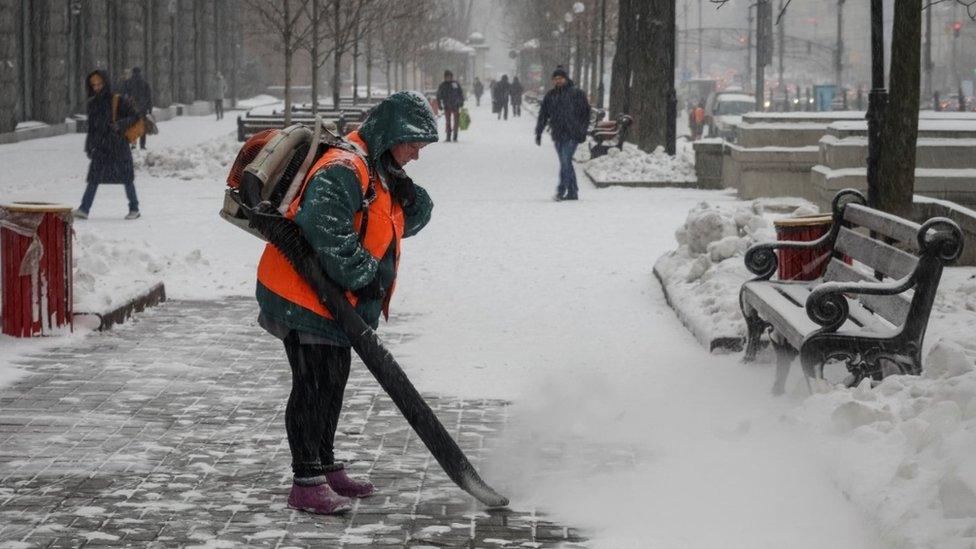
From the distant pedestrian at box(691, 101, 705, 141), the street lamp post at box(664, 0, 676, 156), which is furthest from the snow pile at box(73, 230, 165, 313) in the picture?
the distant pedestrian at box(691, 101, 705, 141)

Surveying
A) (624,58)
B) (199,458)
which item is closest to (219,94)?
(624,58)

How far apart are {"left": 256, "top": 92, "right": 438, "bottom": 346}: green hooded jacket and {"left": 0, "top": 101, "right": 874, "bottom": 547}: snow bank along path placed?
3.60 feet

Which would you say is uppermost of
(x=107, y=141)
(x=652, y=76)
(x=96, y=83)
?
(x=652, y=76)

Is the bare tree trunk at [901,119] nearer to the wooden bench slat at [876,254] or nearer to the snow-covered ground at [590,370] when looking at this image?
the snow-covered ground at [590,370]

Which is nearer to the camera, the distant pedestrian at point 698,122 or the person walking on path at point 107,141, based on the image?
the person walking on path at point 107,141

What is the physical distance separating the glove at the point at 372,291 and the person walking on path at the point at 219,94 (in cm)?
4455

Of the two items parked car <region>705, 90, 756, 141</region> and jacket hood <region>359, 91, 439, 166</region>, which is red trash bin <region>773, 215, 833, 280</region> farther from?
parked car <region>705, 90, 756, 141</region>

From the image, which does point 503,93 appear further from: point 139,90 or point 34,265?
point 34,265

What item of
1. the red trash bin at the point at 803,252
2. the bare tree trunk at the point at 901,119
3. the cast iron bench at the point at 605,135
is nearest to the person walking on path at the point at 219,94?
the cast iron bench at the point at 605,135

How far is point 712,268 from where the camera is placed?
36.6 ft

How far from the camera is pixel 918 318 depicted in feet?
22.0

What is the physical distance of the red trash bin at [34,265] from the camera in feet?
29.9

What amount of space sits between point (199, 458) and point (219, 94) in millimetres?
48283

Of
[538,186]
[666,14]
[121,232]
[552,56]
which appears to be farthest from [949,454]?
[552,56]
